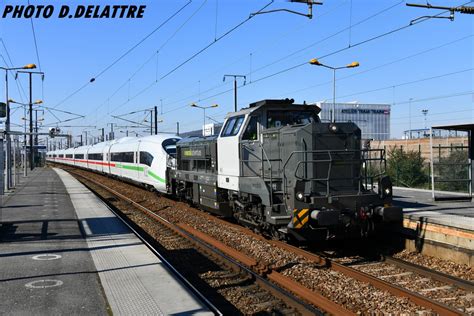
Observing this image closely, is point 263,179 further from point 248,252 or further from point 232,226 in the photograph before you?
point 232,226

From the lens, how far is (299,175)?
986 centimetres

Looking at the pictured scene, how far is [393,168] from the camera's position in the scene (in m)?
24.8

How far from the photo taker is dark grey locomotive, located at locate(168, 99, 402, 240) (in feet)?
30.2

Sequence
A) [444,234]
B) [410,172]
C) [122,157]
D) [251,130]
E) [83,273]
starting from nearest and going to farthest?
1. [83,273]
2. [444,234]
3. [251,130]
4. [410,172]
5. [122,157]

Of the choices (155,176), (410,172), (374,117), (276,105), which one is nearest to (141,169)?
(155,176)

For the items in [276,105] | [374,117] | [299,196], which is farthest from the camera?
[374,117]

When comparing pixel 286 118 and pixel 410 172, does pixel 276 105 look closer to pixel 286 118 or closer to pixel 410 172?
pixel 286 118

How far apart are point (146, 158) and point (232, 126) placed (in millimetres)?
12047

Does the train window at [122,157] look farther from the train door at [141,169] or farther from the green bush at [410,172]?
the green bush at [410,172]

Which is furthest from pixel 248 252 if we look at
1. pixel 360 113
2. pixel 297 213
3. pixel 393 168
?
→ pixel 360 113

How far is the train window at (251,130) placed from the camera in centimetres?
1112

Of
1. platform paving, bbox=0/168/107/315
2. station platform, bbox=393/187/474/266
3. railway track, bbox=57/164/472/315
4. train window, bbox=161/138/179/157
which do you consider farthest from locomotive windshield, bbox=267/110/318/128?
train window, bbox=161/138/179/157

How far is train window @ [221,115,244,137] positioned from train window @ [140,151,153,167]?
1062 cm

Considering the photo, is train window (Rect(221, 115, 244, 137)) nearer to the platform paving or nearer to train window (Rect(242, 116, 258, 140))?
train window (Rect(242, 116, 258, 140))
